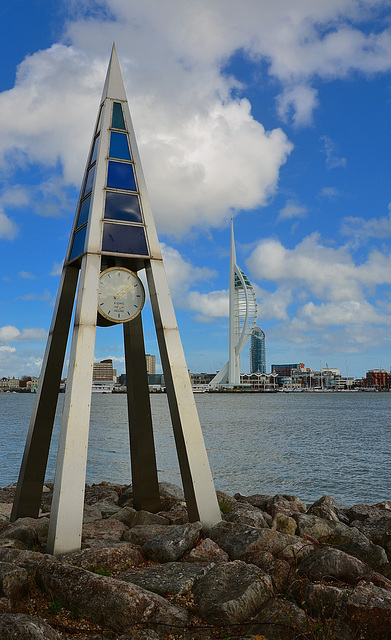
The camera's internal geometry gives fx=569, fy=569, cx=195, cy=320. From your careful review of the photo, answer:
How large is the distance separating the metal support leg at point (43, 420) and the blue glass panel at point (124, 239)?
1162 mm

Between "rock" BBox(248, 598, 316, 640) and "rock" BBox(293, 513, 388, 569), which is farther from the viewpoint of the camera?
"rock" BBox(293, 513, 388, 569)

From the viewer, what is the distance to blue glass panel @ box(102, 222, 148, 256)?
29.5 ft

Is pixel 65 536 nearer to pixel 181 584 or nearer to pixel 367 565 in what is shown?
pixel 181 584

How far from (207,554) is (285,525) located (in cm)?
248

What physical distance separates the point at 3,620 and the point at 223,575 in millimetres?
2387

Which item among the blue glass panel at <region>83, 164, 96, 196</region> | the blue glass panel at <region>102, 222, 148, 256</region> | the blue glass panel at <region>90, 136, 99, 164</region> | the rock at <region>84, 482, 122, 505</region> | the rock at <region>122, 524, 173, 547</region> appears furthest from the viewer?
the rock at <region>84, 482, 122, 505</region>

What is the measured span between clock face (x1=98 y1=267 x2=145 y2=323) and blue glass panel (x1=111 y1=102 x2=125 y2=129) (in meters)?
2.63

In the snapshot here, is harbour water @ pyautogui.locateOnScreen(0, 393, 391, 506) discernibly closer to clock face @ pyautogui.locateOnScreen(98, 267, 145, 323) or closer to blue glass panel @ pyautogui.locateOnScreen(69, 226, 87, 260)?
clock face @ pyautogui.locateOnScreen(98, 267, 145, 323)

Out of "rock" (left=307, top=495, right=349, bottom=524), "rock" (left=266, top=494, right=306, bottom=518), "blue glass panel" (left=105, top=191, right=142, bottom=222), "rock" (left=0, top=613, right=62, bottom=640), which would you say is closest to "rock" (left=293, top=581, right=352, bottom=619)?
"rock" (left=0, top=613, right=62, bottom=640)

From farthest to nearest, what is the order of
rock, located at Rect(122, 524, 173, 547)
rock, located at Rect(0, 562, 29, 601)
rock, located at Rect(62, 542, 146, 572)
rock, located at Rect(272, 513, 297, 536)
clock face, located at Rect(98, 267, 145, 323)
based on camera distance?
rock, located at Rect(272, 513, 297, 536) → clock face, located at Rect(98, 267, 145, 323) → rock, located at Rect(122, 524, 173, 547) → rock, located at Rect(62, 542, 146, 572) → rock, located at Rect(0, 562, 29, 601)

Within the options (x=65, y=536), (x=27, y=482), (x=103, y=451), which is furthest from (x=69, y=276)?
(x=103, y=451)

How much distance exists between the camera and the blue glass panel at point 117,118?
32.0ft

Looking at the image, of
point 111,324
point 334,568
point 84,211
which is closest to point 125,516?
point 111,324

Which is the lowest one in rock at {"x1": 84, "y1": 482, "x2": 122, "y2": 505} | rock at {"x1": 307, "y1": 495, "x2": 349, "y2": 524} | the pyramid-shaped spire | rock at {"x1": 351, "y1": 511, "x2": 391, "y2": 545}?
rock at {"x1": 307, "y1": 495, "x2": 349, "y2": 524}
